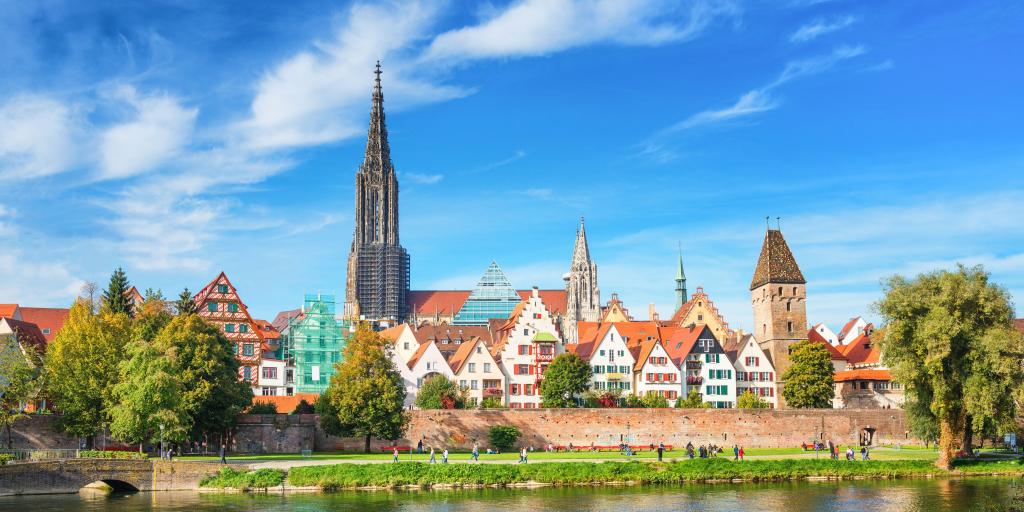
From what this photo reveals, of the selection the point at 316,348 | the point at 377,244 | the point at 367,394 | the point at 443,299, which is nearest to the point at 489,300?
the point at 443,299

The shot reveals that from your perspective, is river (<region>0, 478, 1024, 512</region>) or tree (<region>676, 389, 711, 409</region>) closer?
river (<region>0, 478, 1024, 512</region>)

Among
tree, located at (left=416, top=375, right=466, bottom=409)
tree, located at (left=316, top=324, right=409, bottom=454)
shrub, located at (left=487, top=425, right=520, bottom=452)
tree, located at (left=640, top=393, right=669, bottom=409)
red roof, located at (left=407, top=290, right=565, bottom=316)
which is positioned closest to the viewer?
tree, located at (left=316, top=324, right=409, bottom=454)

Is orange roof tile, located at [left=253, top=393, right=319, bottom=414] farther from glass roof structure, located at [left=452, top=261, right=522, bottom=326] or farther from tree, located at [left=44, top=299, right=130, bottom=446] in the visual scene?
glass roof structure, located at [left=452, top=261, right=522, bottom=326]

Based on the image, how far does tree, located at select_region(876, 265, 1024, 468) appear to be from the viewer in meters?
57.7

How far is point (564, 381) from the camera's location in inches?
3295

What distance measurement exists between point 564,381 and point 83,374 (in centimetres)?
3585

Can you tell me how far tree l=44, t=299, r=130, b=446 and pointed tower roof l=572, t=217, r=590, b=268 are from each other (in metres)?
108

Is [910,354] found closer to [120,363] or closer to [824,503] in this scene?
[824,503]

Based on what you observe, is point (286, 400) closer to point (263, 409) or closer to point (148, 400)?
point (263, 409)

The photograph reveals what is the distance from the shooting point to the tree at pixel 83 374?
6338 cm

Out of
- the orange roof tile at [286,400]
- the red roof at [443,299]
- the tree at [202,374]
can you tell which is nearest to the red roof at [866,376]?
the orange roof tile at [286,400]

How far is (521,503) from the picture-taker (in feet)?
160

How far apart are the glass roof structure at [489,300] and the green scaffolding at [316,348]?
226ft

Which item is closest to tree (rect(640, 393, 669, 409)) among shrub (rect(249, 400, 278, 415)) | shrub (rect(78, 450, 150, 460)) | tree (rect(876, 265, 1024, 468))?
tree (rect(876, 265, 1024, 468))
